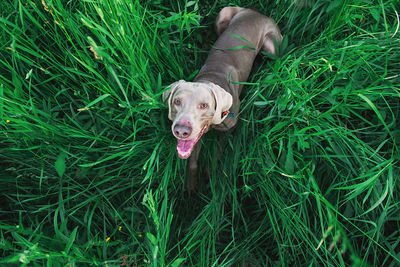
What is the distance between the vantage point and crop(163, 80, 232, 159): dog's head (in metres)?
1.83

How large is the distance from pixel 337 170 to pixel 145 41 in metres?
1.67

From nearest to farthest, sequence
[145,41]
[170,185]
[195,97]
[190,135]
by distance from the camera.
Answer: [190,135], [195,97], [145,41], [170,185]

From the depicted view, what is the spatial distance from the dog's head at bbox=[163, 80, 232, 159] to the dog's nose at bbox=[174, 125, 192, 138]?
0.05m

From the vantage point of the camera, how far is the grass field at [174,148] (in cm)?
176

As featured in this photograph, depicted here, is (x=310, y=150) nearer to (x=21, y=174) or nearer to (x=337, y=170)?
(x=337, y=170)

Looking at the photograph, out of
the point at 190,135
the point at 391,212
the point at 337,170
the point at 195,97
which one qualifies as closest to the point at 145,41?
the point at 195,97

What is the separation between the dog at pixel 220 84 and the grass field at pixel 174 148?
0.13m

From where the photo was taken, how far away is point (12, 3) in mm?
2068

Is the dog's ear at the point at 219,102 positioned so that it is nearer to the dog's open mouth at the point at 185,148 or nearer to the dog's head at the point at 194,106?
the dog's head at the point at 194,106

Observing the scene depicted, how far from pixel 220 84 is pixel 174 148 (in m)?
0.66

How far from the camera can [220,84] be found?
2.25m

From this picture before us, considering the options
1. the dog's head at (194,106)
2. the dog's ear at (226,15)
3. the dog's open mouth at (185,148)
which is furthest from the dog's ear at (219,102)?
the dog's ear at (226,15)

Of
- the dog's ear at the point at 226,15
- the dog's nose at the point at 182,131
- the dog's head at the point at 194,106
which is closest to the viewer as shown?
the dog's nose at the point at 182,131

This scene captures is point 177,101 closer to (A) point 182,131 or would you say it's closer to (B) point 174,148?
(A) point 182,131
